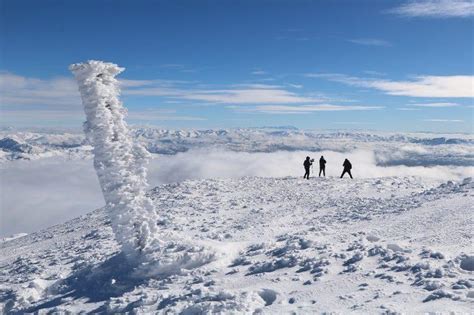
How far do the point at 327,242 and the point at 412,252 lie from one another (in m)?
3.10

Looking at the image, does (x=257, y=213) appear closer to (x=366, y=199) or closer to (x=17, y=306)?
(x=366, y=199)

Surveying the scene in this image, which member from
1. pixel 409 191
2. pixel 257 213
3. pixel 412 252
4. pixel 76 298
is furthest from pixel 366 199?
pixel 76 298

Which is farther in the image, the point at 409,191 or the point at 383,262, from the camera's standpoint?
the point at 409,191

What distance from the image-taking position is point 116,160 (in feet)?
48.6

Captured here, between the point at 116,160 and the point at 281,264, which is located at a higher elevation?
the point at 116,160

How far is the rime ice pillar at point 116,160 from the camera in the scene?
47.5 feet

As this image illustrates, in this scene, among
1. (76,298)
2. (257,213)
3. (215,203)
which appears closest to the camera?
(76,298)

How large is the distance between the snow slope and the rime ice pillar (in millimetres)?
1018

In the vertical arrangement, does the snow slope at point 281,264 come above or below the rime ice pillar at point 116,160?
below

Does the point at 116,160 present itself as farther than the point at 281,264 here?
Yes

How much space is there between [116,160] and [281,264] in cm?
685

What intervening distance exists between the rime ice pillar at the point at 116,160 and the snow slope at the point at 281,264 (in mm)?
1018

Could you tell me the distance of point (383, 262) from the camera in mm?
12242

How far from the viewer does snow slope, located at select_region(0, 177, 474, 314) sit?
34.2 ft
